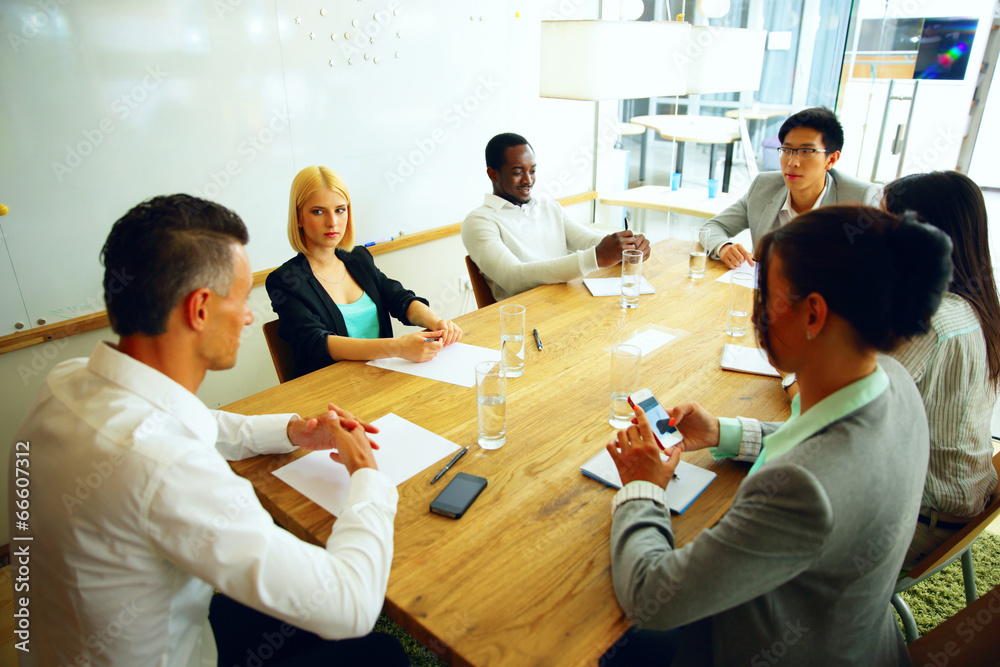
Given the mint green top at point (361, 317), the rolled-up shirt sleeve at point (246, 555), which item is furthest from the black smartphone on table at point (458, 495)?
the mint green top at point (361, 317)

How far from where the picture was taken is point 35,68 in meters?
2.09

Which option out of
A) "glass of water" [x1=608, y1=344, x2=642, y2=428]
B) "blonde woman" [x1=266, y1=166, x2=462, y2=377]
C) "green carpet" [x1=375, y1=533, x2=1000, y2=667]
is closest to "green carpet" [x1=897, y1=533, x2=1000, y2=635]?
"green carpet" [x1=375, y1=533, x2=1000, y2=667]

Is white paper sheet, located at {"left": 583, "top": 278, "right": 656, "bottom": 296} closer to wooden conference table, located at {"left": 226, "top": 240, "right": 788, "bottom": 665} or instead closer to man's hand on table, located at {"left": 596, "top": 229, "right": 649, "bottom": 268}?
man's hand on table, located at {"left": 596, "top": 229, "right": 649, "bottom": 268}

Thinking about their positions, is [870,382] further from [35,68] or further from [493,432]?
[35,68]

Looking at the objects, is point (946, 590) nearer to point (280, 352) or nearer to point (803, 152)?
point (803, 152)

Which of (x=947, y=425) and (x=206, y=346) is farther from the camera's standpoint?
(x=947, y=425)

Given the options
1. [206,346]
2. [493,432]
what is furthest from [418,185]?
[206,346]

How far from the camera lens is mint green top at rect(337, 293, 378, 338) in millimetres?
2215

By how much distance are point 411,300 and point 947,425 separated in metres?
1.69

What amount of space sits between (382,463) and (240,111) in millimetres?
1993

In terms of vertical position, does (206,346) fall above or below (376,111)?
below

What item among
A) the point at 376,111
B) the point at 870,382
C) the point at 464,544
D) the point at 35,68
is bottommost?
the point at 464,544

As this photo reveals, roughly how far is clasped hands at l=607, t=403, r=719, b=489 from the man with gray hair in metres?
0.47

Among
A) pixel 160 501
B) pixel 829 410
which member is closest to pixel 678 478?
pixel 829 410
